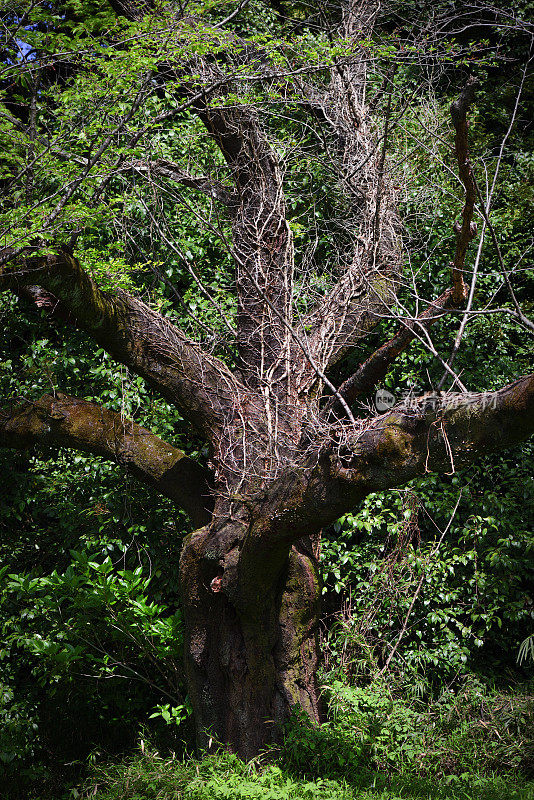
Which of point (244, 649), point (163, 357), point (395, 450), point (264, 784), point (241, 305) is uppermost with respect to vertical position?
point (241, 305)

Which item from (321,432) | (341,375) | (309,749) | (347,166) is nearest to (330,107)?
(347,166)

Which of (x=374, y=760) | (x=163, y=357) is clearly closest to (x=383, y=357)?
(x=163, y=357)

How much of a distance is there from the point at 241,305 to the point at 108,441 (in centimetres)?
158

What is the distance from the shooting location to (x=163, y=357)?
5184 mm

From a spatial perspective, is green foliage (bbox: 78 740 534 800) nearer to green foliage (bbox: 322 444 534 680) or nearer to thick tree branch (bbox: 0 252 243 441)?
green foliage (bbox: 322 444 534 680)

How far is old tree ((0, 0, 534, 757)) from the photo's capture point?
3.75 metres

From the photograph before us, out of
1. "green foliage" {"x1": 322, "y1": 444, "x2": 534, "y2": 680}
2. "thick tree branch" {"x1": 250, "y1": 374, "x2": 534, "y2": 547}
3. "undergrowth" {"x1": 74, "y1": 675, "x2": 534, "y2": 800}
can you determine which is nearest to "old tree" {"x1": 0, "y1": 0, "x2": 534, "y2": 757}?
"thick tree branch" {"x1": 250, "y1": 374, "x2": 534, "y2": 547}

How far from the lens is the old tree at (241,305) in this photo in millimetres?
3750

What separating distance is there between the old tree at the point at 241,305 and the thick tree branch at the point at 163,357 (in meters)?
0.02

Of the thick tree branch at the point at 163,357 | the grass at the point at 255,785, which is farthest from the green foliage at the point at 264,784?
the thick tree branch at the point at 163,357

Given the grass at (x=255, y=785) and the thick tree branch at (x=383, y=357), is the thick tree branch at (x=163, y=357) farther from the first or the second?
the grass at (x=255, y=785)

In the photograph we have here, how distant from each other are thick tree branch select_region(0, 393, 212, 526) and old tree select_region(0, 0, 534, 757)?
15 mm

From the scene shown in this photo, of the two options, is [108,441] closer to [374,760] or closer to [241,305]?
[241,305]

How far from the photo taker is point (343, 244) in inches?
284
